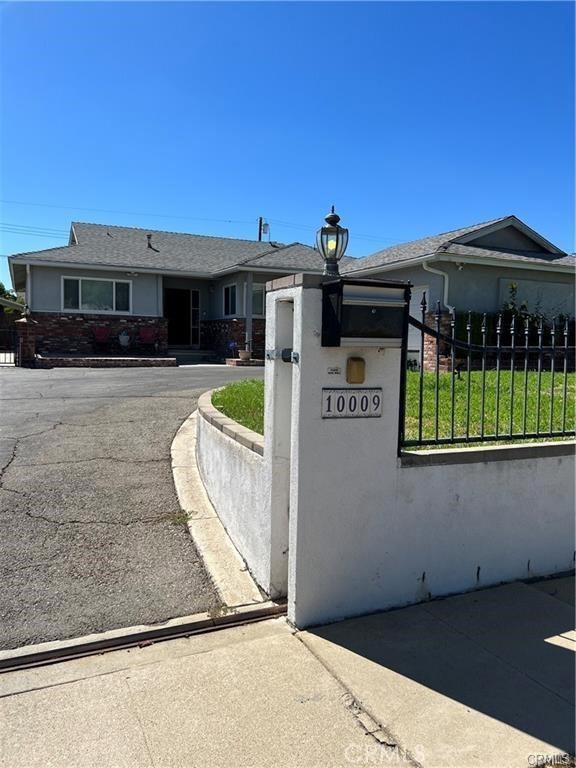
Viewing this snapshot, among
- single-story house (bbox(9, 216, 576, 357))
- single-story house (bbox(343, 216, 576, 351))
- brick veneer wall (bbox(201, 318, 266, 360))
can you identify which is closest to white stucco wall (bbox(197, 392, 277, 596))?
single-story house (bbox(343, 216, 576, 351))

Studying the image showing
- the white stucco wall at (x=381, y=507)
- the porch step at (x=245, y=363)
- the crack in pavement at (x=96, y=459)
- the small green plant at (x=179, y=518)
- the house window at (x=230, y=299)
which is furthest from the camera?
the house window at (x=230, y=299)

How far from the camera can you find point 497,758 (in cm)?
237

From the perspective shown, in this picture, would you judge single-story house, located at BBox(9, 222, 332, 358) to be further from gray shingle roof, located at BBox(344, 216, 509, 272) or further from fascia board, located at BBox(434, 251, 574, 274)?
fascia board, located at BBox(434, 251, 574, 274)

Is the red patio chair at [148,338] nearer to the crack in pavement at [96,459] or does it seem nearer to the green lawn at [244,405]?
the green lawn at [244,405]

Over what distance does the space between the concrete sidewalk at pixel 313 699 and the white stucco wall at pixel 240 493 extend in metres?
0.54

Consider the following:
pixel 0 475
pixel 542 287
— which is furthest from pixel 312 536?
pixel 542 287

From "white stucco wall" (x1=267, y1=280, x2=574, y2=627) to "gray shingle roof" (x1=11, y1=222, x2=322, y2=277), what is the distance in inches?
708

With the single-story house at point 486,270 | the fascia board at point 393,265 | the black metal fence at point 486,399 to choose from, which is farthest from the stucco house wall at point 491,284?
the black metal fence at point 486,399

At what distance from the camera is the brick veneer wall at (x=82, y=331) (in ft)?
66.0

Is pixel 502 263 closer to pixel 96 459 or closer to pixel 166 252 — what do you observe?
pixel 96 459

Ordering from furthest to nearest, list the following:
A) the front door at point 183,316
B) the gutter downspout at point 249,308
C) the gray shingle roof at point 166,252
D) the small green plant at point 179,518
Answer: the front door at point 183,316 → the gutter downspout at point 249,308 → the gray shingle roof at point 166,252 → the small green plant at point 179,518

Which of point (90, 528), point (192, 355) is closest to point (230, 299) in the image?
point (192, 355)

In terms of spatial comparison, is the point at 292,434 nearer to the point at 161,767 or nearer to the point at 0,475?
the point at 161,767

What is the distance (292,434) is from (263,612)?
42.9 inches
